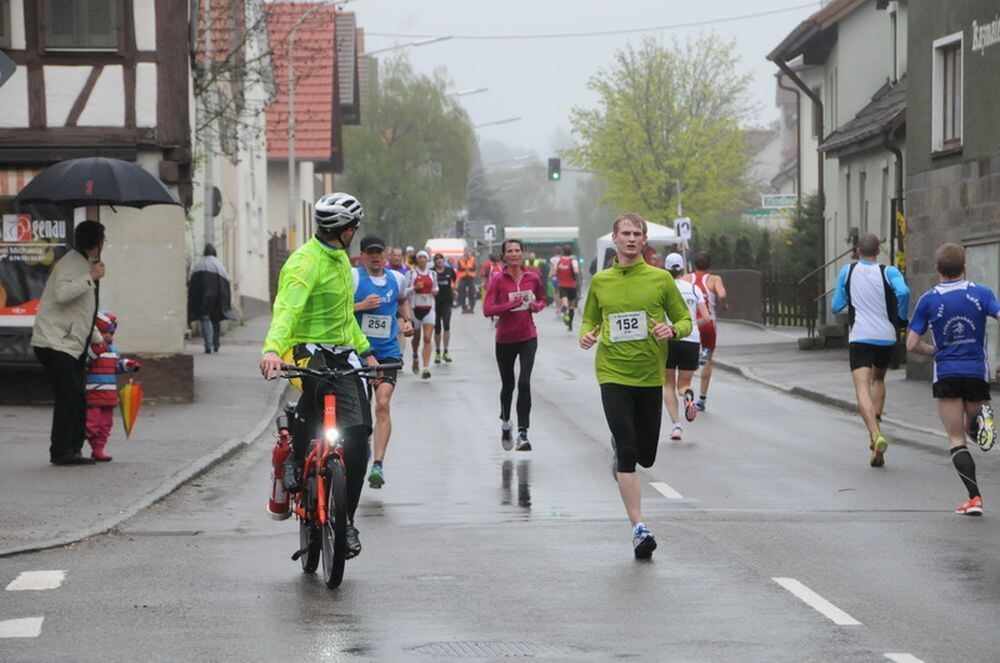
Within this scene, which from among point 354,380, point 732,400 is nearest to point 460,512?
point 354,380

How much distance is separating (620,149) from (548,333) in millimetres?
36322

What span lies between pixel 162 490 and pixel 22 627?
18.1ft

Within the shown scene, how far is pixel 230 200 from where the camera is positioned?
44219 mm

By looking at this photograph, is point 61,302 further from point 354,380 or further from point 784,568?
point 784,568

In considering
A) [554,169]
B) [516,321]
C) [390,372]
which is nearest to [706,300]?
[516,321]

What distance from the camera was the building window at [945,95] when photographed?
2572cm

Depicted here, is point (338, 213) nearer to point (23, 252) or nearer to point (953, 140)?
point (23, 252)

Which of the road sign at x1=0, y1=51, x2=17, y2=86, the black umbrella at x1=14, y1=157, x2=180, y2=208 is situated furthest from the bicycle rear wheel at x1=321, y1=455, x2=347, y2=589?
the black umbrella at x1=14, y1=157, x2=180, y2=208

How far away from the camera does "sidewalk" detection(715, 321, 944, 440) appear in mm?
21406

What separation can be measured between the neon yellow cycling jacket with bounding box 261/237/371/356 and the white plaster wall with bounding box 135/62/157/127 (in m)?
12.7

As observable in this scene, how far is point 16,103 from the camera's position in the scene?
21.9 meters

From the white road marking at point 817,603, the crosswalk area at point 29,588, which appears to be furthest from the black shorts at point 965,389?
the crosswalk area at point 29,588

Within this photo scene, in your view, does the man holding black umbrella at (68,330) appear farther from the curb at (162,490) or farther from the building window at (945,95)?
the building window at (945,95)

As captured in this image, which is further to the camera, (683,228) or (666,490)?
(683,228)
